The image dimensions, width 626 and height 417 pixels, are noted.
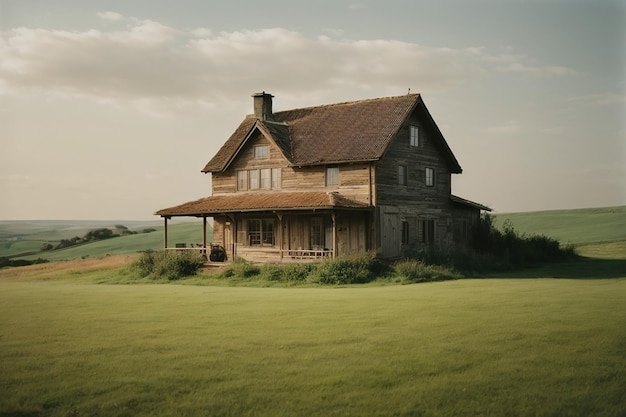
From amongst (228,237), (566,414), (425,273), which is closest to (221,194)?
(228,237)

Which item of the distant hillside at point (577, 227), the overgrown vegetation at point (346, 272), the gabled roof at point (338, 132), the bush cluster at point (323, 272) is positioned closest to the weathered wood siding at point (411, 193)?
the gabled roof at point (338, 132)

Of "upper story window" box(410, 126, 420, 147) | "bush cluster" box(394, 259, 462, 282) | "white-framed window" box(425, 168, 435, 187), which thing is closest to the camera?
"bush cluster" box(394, 259, 462, 282)

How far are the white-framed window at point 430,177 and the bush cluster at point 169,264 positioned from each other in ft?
47.5

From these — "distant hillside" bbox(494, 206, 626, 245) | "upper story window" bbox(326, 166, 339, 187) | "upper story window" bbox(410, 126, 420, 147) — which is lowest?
"distant hillside" bbox(494, 206, 626, 245)

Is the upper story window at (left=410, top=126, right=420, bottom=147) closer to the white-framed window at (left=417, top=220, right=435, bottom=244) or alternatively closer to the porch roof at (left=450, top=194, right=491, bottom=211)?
the white-framed window at (left=417, top=220, right=435, bottom=244)

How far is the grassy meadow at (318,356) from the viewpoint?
9703 millimetres

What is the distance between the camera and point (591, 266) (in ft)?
129

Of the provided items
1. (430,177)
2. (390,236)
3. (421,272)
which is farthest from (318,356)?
(430,177)

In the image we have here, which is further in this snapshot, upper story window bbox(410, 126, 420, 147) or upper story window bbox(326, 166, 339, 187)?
upper story window bbox(410, 126, 420, 147)

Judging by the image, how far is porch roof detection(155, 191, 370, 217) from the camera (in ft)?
111

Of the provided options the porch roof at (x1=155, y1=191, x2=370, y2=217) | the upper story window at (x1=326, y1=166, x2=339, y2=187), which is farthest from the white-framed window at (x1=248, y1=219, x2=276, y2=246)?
→ the upper story window at (x1=326, y1=166, x2=339, y2=187)

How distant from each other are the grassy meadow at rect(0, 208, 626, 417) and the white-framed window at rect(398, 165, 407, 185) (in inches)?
666

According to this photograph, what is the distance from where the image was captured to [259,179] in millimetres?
40312

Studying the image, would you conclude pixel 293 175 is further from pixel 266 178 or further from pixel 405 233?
pixel 405 233
